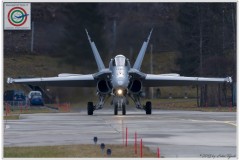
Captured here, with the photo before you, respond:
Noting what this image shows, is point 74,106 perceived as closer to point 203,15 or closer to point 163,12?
point 163,12

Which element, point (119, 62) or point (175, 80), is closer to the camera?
point (119, 62)

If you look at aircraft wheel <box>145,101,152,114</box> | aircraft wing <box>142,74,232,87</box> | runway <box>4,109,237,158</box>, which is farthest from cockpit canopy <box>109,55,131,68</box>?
runway <box>4,109,237,158</box>

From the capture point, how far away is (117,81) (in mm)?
37438

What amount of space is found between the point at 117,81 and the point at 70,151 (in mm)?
18894

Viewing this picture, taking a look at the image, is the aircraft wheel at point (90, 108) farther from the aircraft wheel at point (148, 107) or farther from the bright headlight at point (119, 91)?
the aircraft wheel at point (148, 107)

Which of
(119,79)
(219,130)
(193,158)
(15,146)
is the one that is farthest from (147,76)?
(193,158)

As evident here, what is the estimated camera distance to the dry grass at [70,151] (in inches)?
703

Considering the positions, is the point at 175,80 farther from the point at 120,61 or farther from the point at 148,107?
the point at 120,61

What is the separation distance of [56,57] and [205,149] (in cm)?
2680

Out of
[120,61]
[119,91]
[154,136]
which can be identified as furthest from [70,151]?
[119,91]

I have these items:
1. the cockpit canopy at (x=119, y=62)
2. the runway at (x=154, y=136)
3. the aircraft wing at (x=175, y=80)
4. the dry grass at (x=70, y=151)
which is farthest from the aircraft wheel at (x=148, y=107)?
the dry grass at (x=70, y=151)

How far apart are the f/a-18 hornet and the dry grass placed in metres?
17.8

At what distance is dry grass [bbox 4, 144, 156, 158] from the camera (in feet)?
58.6

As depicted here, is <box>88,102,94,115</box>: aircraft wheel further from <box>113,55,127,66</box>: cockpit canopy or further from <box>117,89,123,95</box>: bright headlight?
<box>113,55,127,66</box>: cockpit canopy
